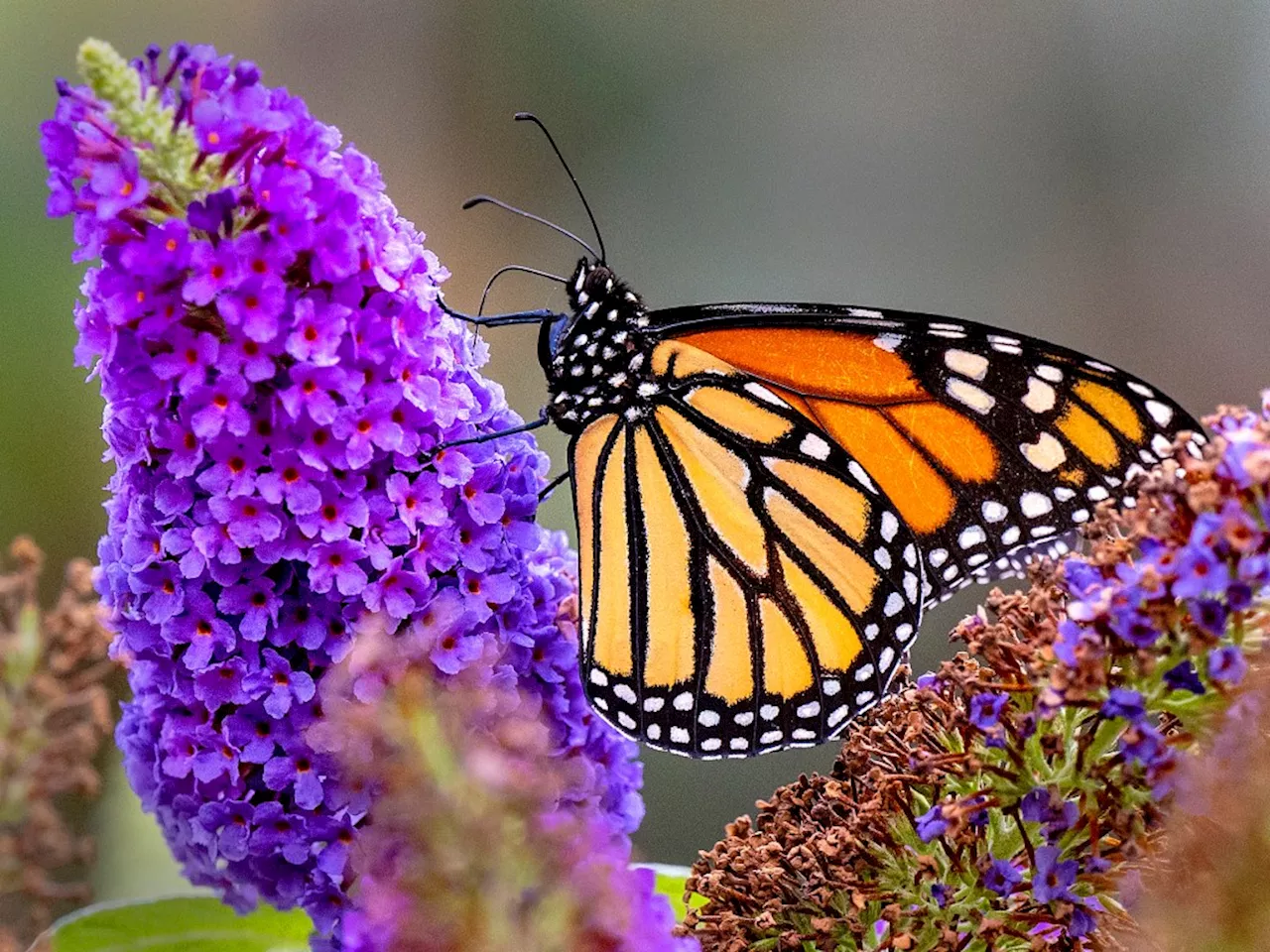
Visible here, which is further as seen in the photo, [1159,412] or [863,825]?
[1159,412]

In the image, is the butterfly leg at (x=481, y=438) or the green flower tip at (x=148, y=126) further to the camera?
the butterfly leg at (x=481, y=438)

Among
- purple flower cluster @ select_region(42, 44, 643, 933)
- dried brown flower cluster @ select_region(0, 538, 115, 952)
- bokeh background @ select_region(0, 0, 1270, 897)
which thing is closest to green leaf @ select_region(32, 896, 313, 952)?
purple flower cluster @ select_region(42, 44, 643, 933)

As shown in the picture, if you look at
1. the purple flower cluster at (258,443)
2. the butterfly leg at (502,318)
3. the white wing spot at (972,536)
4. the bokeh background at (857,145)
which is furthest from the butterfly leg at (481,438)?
the bokeh background at (857,145)

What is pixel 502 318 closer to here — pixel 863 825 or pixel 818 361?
pixel 818 361

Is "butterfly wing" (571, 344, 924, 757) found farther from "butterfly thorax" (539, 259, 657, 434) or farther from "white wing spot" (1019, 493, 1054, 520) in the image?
"white wing spot" (1019, 493, 1054, 520)

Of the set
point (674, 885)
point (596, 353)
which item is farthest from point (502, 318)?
point (674, 885)

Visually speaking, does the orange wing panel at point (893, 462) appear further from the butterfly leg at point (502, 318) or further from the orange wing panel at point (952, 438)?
the butterfly leg at point (502, 318)

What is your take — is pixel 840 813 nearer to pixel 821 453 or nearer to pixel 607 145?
pixel 821 453
